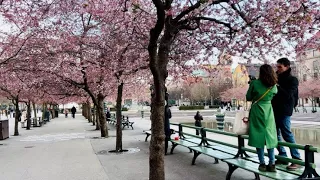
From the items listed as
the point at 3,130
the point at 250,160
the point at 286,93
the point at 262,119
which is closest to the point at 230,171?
the point at 250,160

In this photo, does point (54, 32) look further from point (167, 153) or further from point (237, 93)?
point (237, 93)

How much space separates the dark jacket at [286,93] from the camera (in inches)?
239

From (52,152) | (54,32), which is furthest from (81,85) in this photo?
(52,152)

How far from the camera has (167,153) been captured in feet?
37.6

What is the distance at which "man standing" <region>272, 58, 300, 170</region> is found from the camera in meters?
6.09

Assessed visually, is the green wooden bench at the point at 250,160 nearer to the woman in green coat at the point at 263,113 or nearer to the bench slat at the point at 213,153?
the bench slat at the point at 213,153

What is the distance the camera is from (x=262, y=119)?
5801mm

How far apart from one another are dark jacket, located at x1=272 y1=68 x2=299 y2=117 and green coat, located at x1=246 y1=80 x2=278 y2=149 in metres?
0.34

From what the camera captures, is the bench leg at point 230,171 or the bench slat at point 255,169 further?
the bench leg at point 230,171

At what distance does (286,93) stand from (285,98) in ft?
0.30

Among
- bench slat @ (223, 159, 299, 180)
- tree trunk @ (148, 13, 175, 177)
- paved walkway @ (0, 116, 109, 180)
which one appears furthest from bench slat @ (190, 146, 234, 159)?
paved walkway @ (0, 116, 109, 180)

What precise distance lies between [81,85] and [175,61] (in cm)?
815

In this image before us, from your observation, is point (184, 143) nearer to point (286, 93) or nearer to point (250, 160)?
point (250, 160)

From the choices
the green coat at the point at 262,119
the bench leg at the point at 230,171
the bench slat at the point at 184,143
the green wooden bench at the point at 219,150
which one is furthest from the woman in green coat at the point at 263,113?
the bench slat at the point at 184,143
